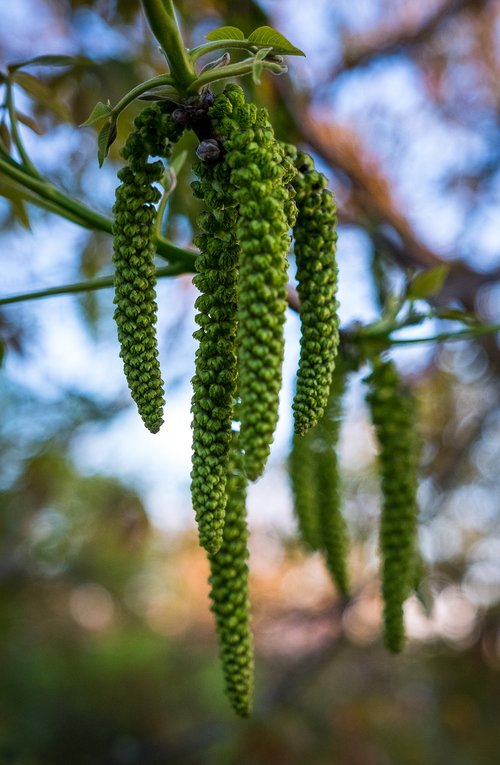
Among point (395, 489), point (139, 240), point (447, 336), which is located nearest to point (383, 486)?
point (395, 489)

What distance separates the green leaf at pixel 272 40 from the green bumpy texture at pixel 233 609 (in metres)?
0.48

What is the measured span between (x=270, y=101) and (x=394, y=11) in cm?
120

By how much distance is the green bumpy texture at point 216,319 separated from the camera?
0.65 metres

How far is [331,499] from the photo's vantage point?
115cm

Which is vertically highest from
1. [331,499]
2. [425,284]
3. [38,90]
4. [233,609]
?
[38,90]

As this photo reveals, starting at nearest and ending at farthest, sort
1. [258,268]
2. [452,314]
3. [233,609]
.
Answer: [258,268] < [233,609] < [452,314]

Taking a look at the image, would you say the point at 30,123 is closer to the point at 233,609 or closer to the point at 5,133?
→ the point at 5,133

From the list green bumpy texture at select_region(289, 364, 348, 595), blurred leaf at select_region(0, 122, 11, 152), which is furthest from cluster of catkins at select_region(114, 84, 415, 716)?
blurred leaf at select_region(0, 122, 11, 152)

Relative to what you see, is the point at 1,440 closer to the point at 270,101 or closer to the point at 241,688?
the point at 270,101

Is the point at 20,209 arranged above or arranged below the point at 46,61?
below

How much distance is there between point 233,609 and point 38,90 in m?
0.97

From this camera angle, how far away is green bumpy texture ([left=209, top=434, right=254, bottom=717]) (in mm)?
837

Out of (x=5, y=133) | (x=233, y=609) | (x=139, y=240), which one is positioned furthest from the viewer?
(x=5, y=133)

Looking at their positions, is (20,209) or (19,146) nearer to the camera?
(19,146)
